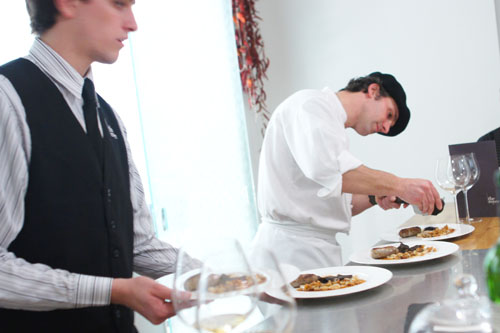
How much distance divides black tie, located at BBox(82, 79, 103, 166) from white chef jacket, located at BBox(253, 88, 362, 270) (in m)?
0.88

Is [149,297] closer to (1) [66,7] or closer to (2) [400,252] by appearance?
(1) [66,7]

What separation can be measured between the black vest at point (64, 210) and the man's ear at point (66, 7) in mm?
133

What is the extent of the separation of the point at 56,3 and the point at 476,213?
1654mm

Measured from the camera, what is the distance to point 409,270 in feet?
4.27

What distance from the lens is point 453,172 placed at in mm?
1731

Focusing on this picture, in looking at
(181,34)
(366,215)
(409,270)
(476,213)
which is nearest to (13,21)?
(181,34)

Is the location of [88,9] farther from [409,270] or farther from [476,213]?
[476,213]

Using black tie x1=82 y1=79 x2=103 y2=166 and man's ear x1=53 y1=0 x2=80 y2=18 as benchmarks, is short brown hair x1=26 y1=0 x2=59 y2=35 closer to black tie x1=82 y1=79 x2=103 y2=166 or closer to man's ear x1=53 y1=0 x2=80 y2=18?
man's ear x1=53 y1=0 x2=80 y2=18

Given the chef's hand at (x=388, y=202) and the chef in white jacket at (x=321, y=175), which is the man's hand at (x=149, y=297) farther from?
the chef's hand at (x=388, y=202)

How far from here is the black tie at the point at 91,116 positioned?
3.87 ft

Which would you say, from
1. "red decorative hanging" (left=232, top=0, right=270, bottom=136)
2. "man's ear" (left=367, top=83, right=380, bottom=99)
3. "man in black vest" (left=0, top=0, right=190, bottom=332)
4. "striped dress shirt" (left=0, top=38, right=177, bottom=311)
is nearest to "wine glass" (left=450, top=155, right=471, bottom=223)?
"man's ear" (left=367, top=83, right=380, bottom=99)

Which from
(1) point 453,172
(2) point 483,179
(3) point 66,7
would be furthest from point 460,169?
(3) point 66,7

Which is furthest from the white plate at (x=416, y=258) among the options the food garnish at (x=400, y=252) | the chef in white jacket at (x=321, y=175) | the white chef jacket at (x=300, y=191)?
the white chef jacket at (x=300, y=191)

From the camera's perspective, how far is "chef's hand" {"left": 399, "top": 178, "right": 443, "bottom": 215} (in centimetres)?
173
